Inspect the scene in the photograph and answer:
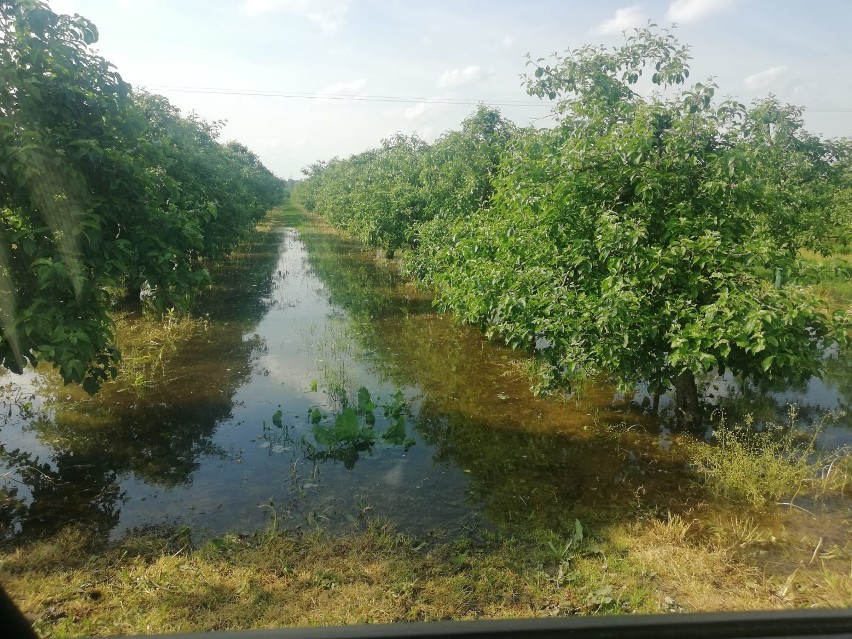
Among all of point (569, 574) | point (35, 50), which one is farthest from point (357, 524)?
point (35, 50)

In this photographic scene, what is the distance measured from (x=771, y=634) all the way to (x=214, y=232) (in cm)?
1795

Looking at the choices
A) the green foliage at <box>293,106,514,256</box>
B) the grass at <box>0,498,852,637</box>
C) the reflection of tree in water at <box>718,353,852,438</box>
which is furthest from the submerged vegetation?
the green foliage at <box>293,106,514,256</box>

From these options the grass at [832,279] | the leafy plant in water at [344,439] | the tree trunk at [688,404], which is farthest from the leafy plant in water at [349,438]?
the grass at [832,279]

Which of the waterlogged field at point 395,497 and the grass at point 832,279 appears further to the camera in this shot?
the grass at point 832,279

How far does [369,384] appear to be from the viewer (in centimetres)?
1000

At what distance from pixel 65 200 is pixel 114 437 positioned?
348 centimetres

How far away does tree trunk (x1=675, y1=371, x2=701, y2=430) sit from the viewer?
7840 mm

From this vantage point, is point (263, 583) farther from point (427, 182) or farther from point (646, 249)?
point (427, 182)

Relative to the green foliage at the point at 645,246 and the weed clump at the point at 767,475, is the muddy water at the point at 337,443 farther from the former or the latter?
the green foliage at the point at 645,246

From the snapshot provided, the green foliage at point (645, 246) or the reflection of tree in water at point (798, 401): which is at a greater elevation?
the green foliage at point (645, 246)

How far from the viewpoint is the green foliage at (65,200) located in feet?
17.4

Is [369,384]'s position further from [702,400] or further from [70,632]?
[70,632]

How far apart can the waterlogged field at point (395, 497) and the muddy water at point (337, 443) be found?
37mm

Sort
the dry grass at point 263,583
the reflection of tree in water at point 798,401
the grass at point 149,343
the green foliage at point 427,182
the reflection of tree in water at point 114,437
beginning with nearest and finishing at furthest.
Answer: the dry grass at point 263,583 < the reflection of tree in water at point 114,437 < the reflection of tree in water at point 798,401 < the grass at point 149,343 < the green foliage at point 427,182
